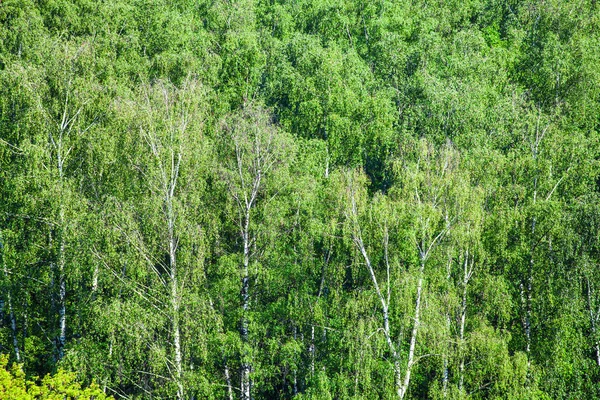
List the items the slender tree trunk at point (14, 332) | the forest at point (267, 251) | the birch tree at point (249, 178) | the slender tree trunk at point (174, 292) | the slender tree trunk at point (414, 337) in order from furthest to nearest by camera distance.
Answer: the slender tree trunk at point (14, 332) → the birch tree at point (249, 178) → the slender tree trunk at point (414, 337) → the forest at point (267, 251) → the slender tree trunk at point (174, 292)

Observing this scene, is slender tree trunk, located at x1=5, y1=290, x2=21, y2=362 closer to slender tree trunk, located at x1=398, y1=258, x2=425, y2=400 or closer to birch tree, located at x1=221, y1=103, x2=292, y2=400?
birch tree, located at x1=221, y1=103, x2=292, y2=400

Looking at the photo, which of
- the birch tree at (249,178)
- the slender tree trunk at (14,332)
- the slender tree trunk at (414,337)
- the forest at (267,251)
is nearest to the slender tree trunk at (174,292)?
the forest at (267,251)

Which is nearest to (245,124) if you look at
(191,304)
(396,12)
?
(191,304)

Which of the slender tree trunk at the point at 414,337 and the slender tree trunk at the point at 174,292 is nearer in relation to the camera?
the slender tree trunk at the point at 174,292

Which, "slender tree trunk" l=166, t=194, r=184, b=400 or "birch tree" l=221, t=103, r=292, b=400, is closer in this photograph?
"slender tree trunk" l=166, t=194, r=184, b=400

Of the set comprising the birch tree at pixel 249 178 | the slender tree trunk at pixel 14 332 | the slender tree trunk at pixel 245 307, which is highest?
the birch tree at pixel 249 178

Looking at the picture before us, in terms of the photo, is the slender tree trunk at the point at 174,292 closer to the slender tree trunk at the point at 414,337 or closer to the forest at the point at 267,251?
the forest at the point at 267,251

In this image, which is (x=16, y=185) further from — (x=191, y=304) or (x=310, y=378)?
(x=310, y=378)

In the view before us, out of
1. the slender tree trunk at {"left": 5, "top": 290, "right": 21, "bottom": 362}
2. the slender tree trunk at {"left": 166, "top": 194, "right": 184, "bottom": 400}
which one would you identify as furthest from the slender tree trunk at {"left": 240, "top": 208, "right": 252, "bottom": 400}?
the slender tree trunk at {"left": 5, "top": 290, "right": 21, "bottom": 362}
